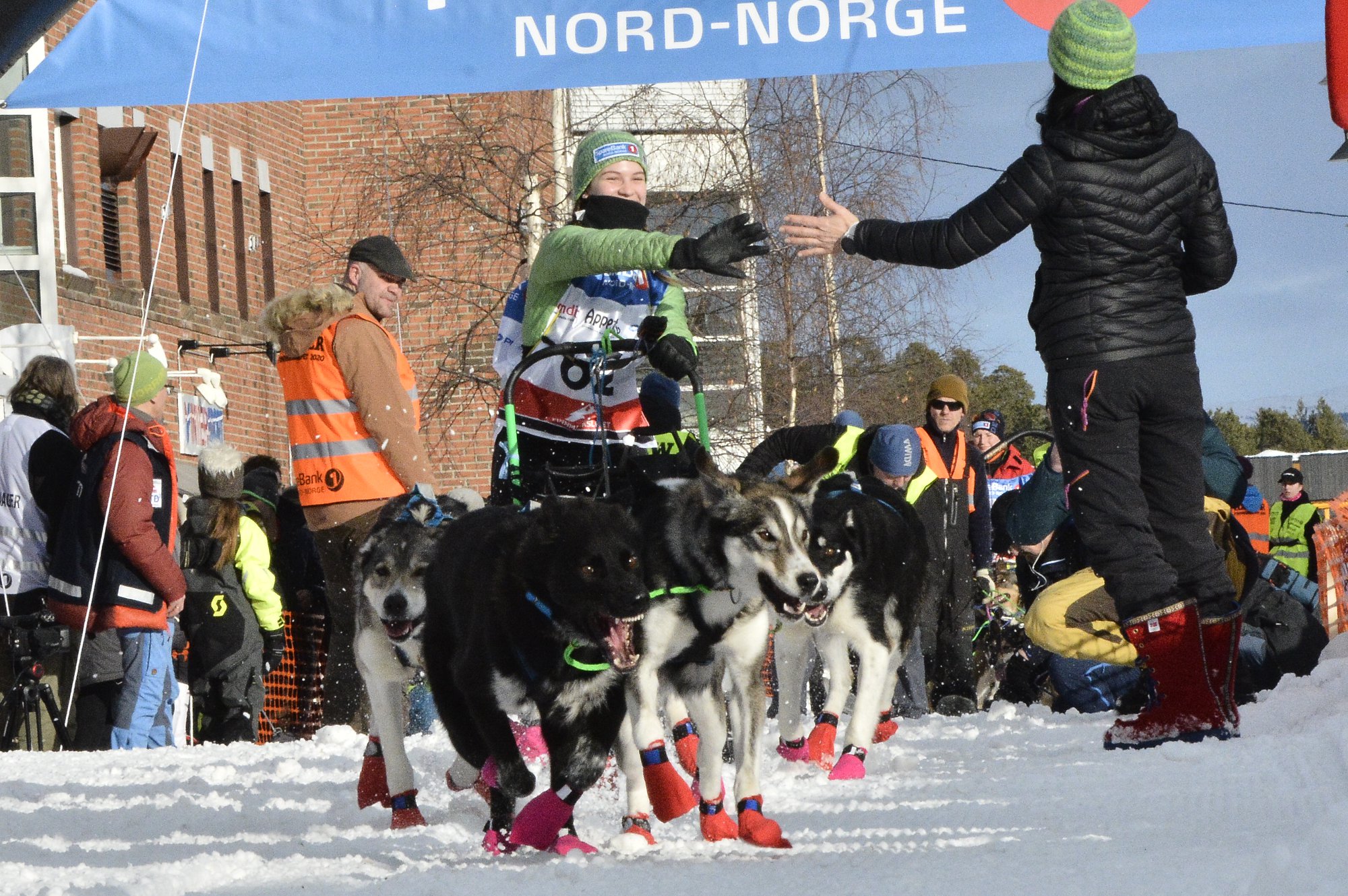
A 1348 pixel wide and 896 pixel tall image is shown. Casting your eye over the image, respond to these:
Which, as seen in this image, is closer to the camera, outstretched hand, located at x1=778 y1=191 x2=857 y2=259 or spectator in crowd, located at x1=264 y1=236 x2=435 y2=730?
outstretched hand, located at x1=778 y1=191 x2=857 y2=259

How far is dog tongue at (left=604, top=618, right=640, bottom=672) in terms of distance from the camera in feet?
12.8

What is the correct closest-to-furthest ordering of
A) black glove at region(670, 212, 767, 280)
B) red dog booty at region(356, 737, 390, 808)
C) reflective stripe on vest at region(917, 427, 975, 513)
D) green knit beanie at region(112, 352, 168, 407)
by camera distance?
black glove at region(670, 212, 767, 280)
red dog booty at region(356, 737, 390, 808)
green knit beanie at region(112, 352, 168, 407)
reflective stripe on vest at region(917, 427, 975, 513)

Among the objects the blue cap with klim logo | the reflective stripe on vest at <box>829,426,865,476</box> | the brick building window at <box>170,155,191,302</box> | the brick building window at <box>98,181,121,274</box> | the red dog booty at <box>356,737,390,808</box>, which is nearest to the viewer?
the red dog booty at <box>356,737,390,808</box>

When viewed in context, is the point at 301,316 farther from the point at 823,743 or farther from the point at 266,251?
the point at 266,251

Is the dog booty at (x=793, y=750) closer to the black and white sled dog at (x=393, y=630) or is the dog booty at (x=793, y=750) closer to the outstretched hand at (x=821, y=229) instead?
the black and white sled dog at (x=393, y=630)

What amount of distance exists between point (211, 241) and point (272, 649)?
1152 centimetres

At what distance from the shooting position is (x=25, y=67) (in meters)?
11.7

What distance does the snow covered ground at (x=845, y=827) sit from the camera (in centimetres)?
327

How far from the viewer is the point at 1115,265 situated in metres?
5.11

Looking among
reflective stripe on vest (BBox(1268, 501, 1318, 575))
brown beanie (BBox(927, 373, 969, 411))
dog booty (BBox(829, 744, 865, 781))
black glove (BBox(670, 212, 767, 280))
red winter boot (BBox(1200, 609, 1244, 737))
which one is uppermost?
brown beanie (BBox(927, 373, 969, 411))

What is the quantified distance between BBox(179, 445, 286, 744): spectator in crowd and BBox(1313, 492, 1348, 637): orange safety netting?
6029mm

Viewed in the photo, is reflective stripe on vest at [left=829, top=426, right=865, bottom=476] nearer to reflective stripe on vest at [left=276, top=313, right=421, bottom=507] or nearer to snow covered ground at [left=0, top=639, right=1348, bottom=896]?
snow covered ground at [left=0, top=639, right=1348, bottom=896]

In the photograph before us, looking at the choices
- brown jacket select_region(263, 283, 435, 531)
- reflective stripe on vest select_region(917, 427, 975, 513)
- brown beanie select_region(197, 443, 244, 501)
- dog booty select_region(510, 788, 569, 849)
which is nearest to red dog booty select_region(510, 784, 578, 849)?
dog booty select_region(510, 788, 569, 849)

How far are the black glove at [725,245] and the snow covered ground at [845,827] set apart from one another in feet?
5.18
